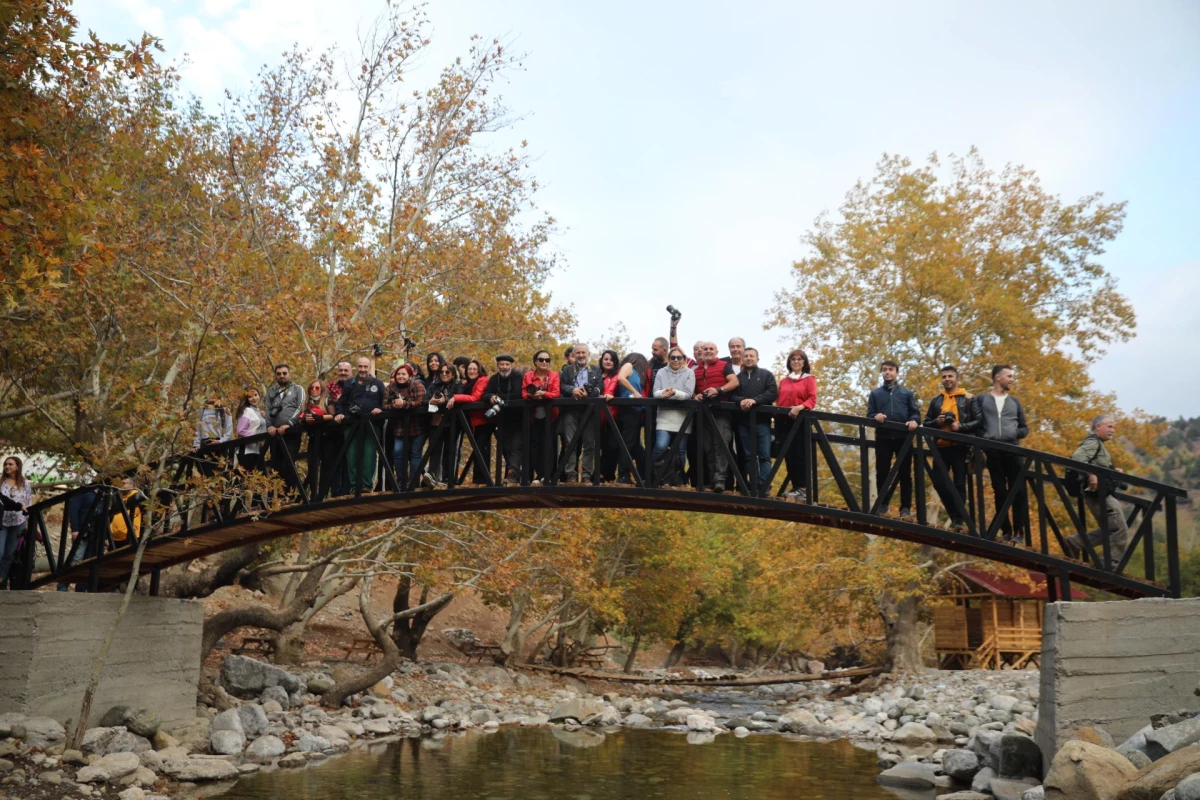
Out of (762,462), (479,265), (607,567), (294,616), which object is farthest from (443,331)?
(607,567)

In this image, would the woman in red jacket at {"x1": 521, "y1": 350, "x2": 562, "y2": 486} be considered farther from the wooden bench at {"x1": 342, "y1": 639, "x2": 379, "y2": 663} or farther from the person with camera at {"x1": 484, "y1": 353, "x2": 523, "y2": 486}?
the wooden bench at {"x1": 342, "y1": 639, "x2": 379, "y2": 663}

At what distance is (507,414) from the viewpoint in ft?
42.8

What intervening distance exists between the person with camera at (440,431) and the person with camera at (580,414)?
4.69ft

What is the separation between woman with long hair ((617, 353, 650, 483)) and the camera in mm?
12430

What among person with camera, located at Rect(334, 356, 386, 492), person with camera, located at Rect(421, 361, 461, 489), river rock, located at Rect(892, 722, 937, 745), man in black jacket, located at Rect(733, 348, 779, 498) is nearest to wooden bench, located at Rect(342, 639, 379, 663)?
river rock, located at Rect(892, 722, 937, 745)

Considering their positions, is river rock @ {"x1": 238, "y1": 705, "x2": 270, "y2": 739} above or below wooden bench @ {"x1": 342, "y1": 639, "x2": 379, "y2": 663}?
above

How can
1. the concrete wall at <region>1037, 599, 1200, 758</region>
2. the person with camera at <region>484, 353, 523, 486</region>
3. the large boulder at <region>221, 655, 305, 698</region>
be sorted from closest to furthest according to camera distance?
1. the concrete wall at <region>1037, 599, 1200, 758</region>
2. the person with camera at <region>484, 353, 523, 486</region>
3. the large boulder at <region>221, 655, 305, 698</region>

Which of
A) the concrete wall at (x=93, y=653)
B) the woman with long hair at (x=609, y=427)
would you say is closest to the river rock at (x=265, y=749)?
the concrete wall at (x=93, y=653)

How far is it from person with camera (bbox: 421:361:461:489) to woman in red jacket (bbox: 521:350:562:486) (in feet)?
3.28

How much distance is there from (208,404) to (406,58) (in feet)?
26.0

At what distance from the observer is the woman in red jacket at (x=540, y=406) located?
1227 centimetres

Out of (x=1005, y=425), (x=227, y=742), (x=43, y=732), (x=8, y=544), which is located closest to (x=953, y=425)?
(x=1005, y=425)

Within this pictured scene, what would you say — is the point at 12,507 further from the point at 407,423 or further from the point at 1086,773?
the point at 1086,773

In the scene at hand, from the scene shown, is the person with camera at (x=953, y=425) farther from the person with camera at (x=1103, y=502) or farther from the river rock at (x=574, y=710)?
the river rock at (x=574, y=710)
